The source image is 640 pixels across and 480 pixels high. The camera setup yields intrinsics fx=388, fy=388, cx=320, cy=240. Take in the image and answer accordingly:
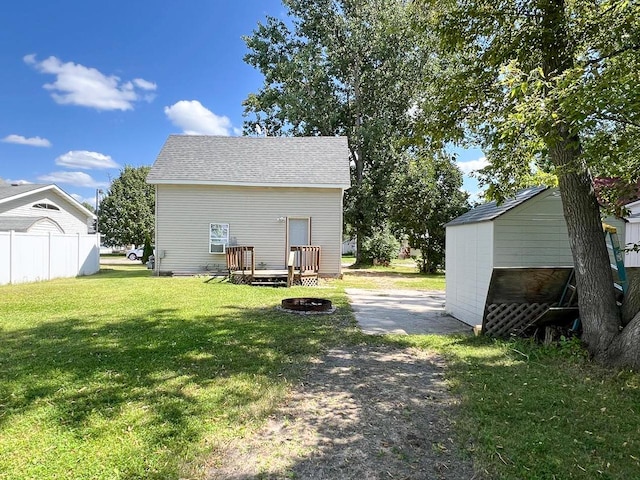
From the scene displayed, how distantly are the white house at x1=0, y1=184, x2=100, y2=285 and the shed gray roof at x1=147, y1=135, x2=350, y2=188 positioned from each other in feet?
13.7

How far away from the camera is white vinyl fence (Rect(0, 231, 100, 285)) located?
12.0 m

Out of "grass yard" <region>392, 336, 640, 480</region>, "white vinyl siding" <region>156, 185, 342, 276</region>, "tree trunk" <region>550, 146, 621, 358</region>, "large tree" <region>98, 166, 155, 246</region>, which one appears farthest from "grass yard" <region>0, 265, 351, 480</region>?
"large tree" <region>98, 166, 155, 246</region>

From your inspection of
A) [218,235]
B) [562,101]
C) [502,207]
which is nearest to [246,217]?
[218,235]

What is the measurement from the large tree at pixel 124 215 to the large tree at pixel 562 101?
33052 millimetres

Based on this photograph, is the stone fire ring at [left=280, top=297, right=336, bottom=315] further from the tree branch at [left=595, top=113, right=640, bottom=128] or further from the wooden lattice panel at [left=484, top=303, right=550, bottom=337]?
the tree branch at [left=595, top=113, right=640, bottom=128]

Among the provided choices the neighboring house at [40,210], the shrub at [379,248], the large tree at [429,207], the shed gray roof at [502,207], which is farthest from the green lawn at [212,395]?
the shrub at [379,248]

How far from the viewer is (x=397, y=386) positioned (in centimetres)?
393

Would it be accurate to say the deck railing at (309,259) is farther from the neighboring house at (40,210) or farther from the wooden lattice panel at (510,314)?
the neighboring house at (40,210)

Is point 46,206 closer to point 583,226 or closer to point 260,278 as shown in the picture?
point 260,278

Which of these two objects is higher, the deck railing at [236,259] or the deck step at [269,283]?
the deck railing at [236,259]

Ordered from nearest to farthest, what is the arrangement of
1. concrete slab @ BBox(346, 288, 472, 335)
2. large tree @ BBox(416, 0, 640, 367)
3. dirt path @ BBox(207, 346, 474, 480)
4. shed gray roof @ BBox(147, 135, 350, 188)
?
dirt path @ BBox(207, 346, 474, 480), large tree @ BBox(416, 0, 640, 367), concrete slab @ BBox(346, 288, 472, 335), shed gray roof @ BBox(147, 135, 350, 188)

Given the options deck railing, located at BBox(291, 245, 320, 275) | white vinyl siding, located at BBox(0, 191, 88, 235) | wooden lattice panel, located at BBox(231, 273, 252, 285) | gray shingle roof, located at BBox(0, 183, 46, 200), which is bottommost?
→ wooden lattice panel, located at BBox(231, 273, 252, 285)

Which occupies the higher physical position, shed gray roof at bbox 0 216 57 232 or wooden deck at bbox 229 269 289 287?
shed gray roof at bbox 0 216 57 232

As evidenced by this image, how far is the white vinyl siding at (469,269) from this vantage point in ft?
21.2
